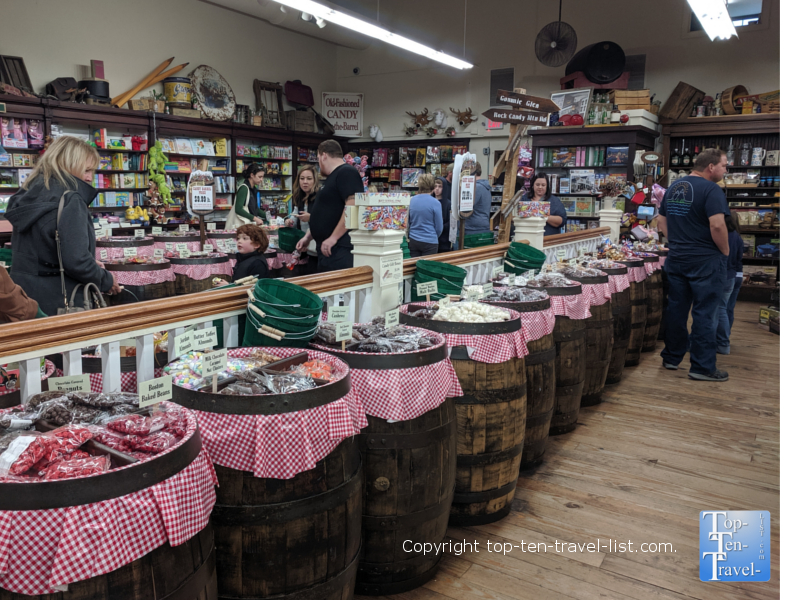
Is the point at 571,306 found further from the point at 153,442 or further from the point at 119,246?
the point at 119,246

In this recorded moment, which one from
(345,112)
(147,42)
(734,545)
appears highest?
(147,42)

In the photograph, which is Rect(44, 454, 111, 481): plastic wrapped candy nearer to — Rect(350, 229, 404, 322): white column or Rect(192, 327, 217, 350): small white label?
Rect(192, 327, 217, 350): small white label

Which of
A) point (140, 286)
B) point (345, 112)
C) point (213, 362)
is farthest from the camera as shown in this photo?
point (345, 112)

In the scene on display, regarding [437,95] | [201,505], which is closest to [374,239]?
[201,505]

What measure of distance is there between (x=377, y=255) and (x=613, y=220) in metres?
5.18

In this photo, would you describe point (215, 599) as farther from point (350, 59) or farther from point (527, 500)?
point (350, 59)

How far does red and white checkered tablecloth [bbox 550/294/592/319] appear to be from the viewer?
3336mm

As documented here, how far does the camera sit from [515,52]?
12.5 meters

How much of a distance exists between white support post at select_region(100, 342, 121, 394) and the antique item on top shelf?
9.85 metres

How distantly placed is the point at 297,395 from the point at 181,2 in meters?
11.3

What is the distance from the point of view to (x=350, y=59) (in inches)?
563

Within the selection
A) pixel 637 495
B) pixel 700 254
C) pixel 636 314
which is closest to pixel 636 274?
pixel 636 314

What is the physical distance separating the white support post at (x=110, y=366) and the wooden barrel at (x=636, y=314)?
4014 mm

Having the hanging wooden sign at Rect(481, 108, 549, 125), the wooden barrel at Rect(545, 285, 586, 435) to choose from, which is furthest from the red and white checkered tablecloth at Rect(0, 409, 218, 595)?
the hanging wooden sign at Rect(481, 108, 549, 125)
